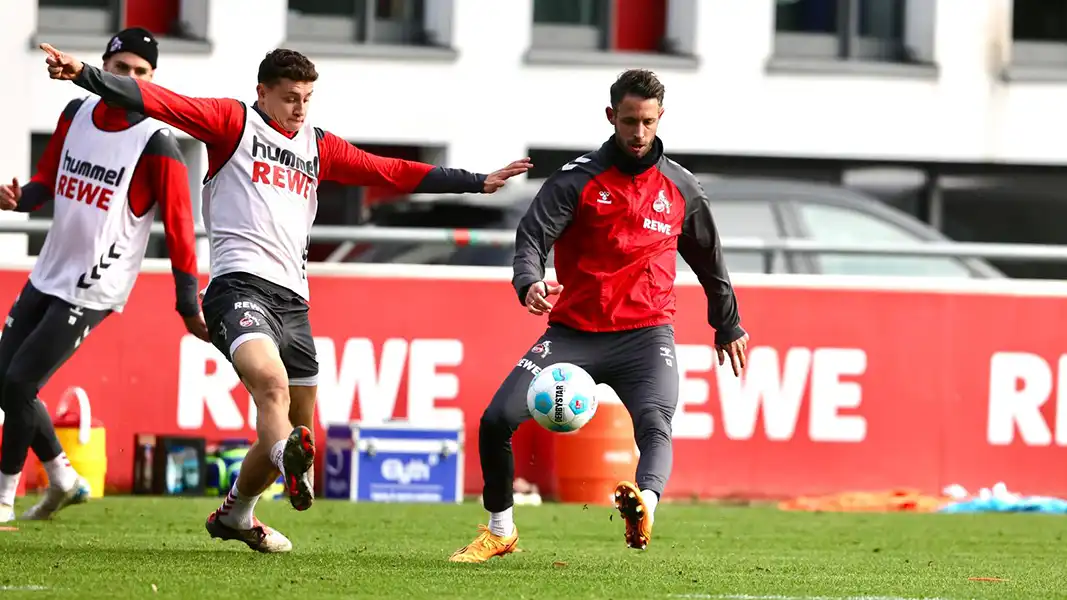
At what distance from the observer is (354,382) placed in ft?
47.6

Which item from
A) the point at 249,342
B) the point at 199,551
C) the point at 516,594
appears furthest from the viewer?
the point at 199,551

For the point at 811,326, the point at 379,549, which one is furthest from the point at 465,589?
the point at 811,326

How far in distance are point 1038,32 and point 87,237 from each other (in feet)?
57.8

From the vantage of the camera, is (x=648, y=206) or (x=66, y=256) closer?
(x=648, y=206)

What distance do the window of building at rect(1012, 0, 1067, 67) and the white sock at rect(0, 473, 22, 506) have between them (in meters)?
17.5

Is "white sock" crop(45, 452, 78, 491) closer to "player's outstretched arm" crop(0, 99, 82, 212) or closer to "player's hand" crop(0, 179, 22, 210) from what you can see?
"player's outstretched arm" crop(0, 99, 82, 212)

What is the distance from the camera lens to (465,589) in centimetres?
822

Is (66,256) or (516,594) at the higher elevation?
(66,256)

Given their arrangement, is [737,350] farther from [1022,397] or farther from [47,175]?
[1022,397]

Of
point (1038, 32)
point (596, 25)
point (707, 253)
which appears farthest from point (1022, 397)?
point (1038, 32)

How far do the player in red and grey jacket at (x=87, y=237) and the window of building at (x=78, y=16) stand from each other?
12.6 meters

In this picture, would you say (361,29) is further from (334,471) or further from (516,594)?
(516,594)

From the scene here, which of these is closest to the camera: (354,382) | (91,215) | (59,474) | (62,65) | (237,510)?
(62,65)

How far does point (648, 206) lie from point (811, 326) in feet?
19.0
